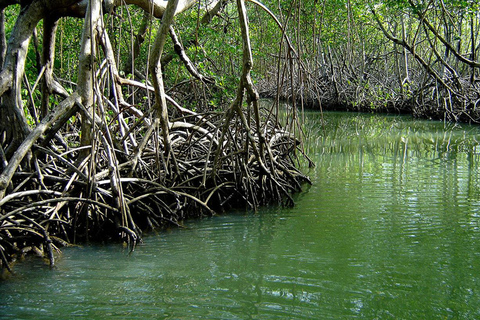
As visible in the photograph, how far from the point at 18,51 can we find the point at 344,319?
2.99 m

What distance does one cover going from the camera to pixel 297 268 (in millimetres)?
3549

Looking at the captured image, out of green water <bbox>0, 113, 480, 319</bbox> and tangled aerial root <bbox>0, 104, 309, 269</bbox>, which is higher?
tangled aerial root <bbox>0, 104, 309, 269</bbox>

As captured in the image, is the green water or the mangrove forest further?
the mangrove forest

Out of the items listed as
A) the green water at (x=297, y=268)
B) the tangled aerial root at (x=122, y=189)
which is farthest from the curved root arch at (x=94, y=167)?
the green water at (x=297, y=268)

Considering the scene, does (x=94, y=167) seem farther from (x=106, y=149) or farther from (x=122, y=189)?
(x=122, y=189)

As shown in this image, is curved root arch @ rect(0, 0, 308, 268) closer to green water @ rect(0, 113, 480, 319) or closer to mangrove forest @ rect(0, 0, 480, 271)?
mangrove forest @ rect(0, 0, 480, 271)

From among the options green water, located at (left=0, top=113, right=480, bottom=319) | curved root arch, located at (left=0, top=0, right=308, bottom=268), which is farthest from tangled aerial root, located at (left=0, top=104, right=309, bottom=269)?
green water, located at (left=0, top=113, right=480, bottom=319)

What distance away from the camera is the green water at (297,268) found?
2947 millimetres

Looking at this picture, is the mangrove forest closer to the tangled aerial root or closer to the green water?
the tangled aerial root

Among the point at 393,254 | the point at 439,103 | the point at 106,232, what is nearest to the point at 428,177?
the point at 393,254

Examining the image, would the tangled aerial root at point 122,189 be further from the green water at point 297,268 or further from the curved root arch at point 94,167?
the green water at point 297,268

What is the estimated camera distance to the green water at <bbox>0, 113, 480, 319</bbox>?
2947 millimetres

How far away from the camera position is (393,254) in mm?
3789

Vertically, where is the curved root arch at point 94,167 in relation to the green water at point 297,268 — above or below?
above
